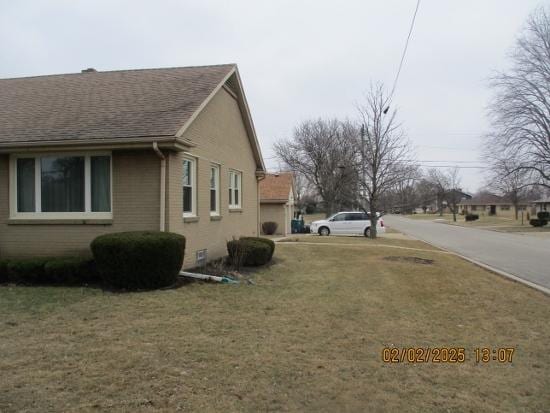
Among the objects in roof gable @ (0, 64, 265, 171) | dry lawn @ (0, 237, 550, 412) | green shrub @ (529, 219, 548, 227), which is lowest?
dry lawn @ (0, 237, 550, 412)

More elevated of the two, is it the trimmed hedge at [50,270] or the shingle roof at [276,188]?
the shingle roof at [276,188]

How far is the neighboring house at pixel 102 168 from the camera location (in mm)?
10531

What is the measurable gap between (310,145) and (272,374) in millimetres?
52177

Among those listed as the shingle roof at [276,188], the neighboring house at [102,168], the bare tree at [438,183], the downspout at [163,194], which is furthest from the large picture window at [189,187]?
the bare tree at [438,183]

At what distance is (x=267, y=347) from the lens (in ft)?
18.9

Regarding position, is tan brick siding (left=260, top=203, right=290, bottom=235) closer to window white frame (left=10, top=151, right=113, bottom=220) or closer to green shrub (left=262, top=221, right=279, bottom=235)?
green shrub (left=262, top=221, right=279, bottom=235)

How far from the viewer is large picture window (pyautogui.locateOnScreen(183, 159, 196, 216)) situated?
1202cm

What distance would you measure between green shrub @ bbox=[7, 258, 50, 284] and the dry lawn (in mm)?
541

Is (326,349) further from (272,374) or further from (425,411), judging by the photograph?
(425,411)

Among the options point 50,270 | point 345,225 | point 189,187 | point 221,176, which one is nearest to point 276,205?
point 345,225

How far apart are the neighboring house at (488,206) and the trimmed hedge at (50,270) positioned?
105 metres

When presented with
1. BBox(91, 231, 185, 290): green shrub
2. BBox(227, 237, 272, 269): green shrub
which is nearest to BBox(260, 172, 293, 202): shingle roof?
BBox(227, 237, 272, 269): green shrub

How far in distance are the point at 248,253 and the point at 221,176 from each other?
2.85 m

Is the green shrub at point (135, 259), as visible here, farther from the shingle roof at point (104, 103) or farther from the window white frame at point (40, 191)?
the shingle roof at point (104, 103)
